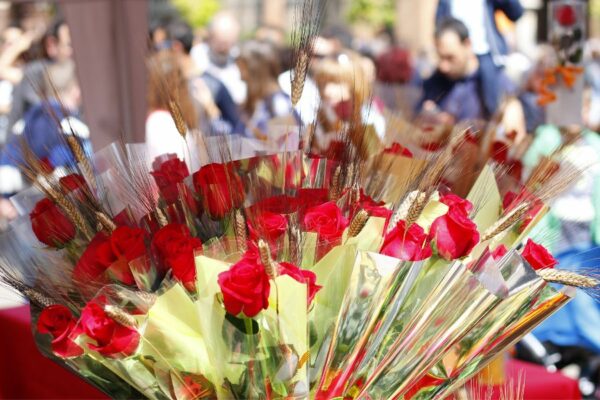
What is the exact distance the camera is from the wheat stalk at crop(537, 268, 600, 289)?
1.33 m

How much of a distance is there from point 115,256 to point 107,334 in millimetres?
158

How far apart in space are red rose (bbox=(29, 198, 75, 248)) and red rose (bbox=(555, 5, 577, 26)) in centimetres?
296

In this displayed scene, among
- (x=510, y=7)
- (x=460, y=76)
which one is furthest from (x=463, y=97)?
(x=510, y=7)

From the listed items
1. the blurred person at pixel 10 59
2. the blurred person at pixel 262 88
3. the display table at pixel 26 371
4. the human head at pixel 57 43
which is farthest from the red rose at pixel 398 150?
the blurred person at pixel 10 59

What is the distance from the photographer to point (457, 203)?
1.39m

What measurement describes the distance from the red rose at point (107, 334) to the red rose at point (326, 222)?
0.89ft

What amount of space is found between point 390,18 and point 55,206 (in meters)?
24.0

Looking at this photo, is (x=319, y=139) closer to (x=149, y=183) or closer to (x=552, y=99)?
(x=149, y=183)

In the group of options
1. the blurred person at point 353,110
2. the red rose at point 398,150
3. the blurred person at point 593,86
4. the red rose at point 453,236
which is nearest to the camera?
the red rose at point 453,236

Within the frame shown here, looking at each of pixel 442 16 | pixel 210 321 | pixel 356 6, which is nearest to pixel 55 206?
pixel 210 321

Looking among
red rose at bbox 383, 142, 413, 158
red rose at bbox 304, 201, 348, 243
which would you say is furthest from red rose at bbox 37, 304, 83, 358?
red rose at bbox 383, 142, 413, 158

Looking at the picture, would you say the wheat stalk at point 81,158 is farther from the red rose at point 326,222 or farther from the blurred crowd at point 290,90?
the red rose at point 326,222

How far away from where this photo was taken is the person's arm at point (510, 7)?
4.54 metres

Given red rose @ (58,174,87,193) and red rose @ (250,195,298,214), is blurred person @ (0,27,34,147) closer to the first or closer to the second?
red rose @ (58,174,87,193)
